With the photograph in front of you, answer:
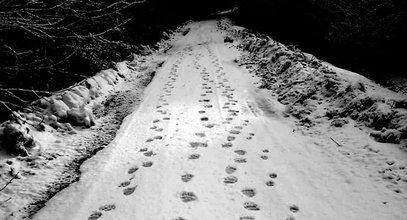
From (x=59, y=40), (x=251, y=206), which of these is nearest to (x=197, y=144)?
(x=251, y=206)

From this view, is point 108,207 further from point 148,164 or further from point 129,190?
point 148,164

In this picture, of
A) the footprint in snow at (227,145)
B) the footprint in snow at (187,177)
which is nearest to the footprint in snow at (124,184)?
the footprint in snow at (187,177)

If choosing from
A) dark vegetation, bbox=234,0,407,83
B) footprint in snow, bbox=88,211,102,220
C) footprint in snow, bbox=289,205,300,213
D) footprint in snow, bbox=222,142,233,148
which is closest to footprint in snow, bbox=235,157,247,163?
footprint in snow, bbox=222,142,233,148

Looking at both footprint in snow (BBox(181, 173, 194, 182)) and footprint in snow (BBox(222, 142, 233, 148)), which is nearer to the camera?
footprint in snow (BBox(181, 173, 194, 182))

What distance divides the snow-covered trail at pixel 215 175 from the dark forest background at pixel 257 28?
1522mm

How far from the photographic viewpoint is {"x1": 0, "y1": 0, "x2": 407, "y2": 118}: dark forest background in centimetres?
520

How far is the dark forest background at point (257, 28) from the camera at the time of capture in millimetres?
5202

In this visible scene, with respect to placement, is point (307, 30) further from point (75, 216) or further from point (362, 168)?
point (75, 216)

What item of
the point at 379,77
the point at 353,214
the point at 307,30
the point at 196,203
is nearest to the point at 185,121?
the point at 196,203

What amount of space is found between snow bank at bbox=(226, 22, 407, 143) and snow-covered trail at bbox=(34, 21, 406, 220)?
61 centimetres

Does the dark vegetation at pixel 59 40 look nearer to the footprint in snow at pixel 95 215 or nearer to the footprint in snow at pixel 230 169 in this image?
the footprint in snow at pixel 95 215

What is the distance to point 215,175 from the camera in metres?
3.63

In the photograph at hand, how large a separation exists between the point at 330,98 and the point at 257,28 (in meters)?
12.9

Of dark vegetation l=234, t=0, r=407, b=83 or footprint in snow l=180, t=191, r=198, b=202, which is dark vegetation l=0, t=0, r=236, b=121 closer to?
footprint in snow l=180, t=191, r=198, b=202
